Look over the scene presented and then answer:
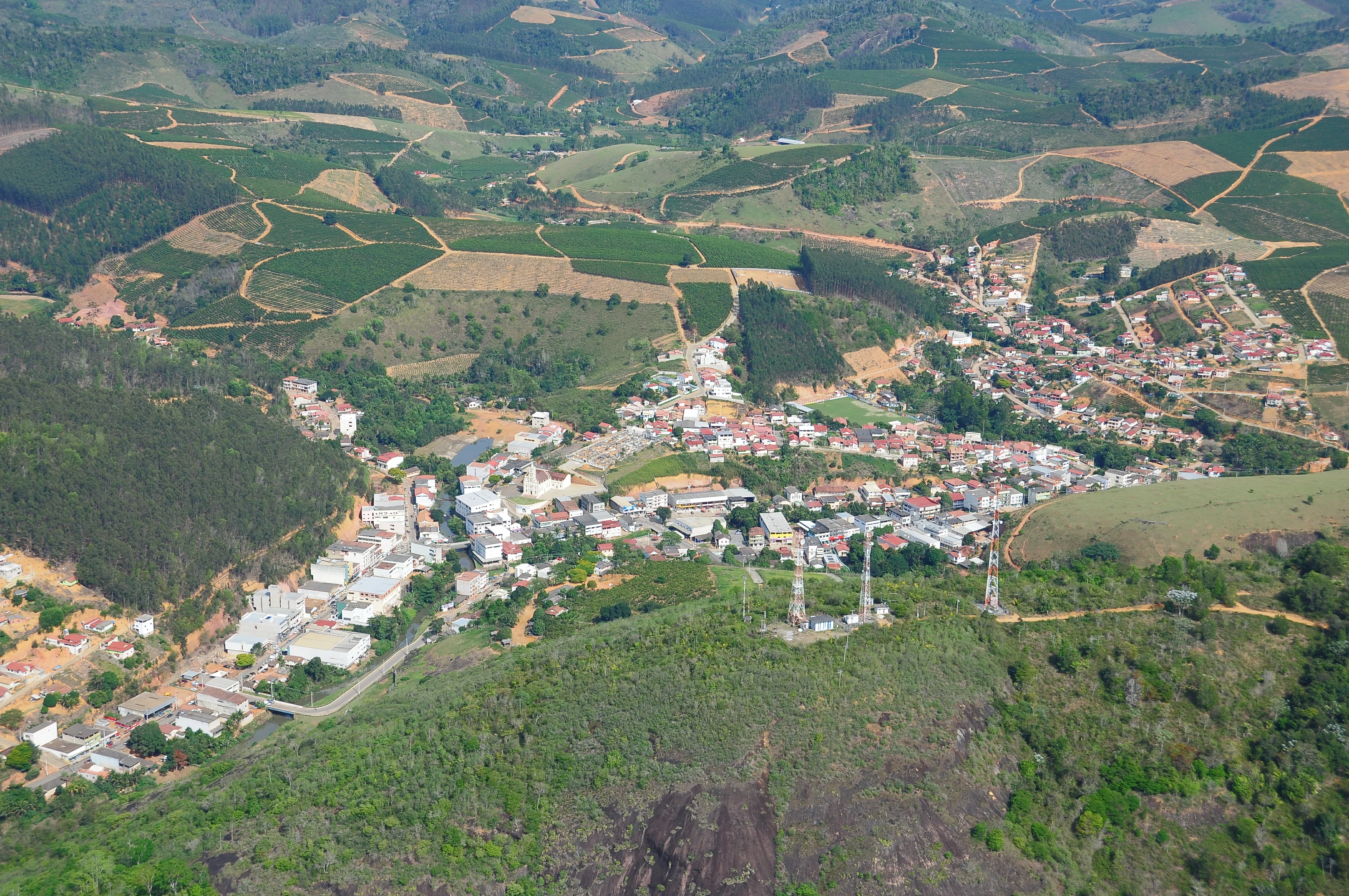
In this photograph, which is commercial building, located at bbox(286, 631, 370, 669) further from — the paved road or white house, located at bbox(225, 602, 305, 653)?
the paved road

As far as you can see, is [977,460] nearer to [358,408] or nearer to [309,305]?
[358,408]

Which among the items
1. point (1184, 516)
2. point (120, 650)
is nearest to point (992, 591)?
point (1184, 516)

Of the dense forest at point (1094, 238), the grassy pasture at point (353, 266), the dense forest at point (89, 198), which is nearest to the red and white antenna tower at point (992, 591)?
the grassy pasture at point (353, 266)

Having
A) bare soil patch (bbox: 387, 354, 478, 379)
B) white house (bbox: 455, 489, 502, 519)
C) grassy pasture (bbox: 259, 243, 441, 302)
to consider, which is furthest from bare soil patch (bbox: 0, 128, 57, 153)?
white house (bbox: 455, 489, 502, 519)

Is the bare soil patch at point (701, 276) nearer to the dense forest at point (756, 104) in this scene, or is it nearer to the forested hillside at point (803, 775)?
the forested hillside at point (803, 775)

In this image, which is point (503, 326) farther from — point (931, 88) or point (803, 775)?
point (931, 88)

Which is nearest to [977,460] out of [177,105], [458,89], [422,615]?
[422,615]
